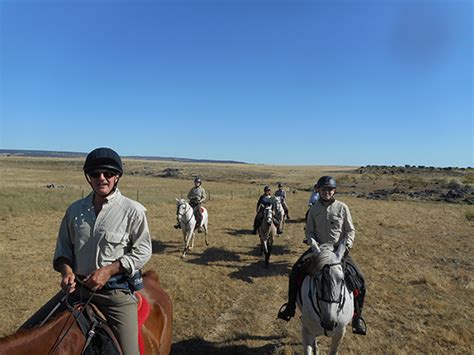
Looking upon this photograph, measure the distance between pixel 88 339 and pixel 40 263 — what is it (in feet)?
31.5

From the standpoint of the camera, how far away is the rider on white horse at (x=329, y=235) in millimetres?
5378

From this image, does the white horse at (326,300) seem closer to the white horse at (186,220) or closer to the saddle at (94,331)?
the saddle at (94,331)

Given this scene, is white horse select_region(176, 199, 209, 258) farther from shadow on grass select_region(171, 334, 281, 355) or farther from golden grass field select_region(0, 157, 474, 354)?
shadow on grass select_region(171, 334, 281, 355)

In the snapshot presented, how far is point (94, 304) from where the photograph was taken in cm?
319

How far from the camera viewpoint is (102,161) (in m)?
3.00

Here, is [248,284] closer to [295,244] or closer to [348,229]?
[348,229]

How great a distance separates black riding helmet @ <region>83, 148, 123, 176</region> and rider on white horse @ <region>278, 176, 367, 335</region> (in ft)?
11.2

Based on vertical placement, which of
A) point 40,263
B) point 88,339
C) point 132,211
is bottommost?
point 40,263

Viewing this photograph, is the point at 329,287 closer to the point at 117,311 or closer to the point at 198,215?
the point at 117,311

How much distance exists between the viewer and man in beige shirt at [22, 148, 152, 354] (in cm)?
295

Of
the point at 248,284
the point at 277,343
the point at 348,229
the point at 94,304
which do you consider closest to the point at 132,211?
the point at 94,304

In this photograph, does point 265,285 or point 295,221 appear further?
point 295,221

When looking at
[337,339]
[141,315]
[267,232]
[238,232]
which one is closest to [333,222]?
[337,339]

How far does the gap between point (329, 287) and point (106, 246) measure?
287 centimetres
